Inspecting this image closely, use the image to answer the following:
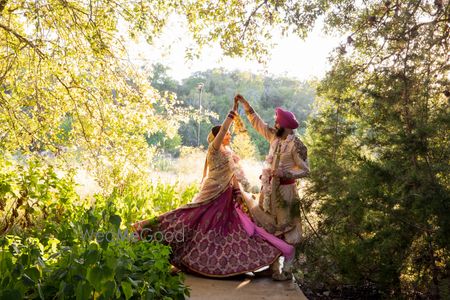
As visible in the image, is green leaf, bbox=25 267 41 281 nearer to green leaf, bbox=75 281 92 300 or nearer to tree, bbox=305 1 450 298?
green leaf, bbox=75 281 92 300

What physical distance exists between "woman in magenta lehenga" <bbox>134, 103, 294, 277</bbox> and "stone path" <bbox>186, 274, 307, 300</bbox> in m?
0.14

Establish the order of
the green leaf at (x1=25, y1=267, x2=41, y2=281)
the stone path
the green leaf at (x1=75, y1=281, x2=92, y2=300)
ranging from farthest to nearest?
the stone path < the green leaf at (x1=25, y1=267, x2=41, y2=281) < the green leaf at (x1=75, y1=281, x2=92, y2=300)

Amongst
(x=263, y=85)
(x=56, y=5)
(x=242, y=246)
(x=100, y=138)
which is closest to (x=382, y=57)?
(x=242, y=246)

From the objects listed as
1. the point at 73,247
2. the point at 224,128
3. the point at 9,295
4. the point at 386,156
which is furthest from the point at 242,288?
the point at 9,295

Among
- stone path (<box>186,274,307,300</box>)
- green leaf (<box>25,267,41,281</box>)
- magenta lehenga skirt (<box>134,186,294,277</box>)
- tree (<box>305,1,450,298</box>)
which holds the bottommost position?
stone path (<box>186,274,307,300</box>)

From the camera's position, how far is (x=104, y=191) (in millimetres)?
6930

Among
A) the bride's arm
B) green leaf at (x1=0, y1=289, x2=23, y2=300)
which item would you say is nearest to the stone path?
the bride's arm

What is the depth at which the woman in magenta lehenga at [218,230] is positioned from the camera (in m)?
6.25

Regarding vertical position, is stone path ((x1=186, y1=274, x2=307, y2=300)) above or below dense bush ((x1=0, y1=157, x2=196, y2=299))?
below

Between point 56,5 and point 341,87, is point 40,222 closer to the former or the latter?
point 56,5

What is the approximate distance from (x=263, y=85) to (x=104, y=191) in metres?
31.5

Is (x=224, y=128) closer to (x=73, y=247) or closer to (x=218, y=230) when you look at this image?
(x=218, y=230)

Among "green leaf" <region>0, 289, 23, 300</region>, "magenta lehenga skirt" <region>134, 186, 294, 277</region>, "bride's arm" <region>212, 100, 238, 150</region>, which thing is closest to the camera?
"green leaf" <region>0, 289, 23, 300</region>

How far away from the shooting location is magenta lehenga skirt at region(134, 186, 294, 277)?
6.23 m
